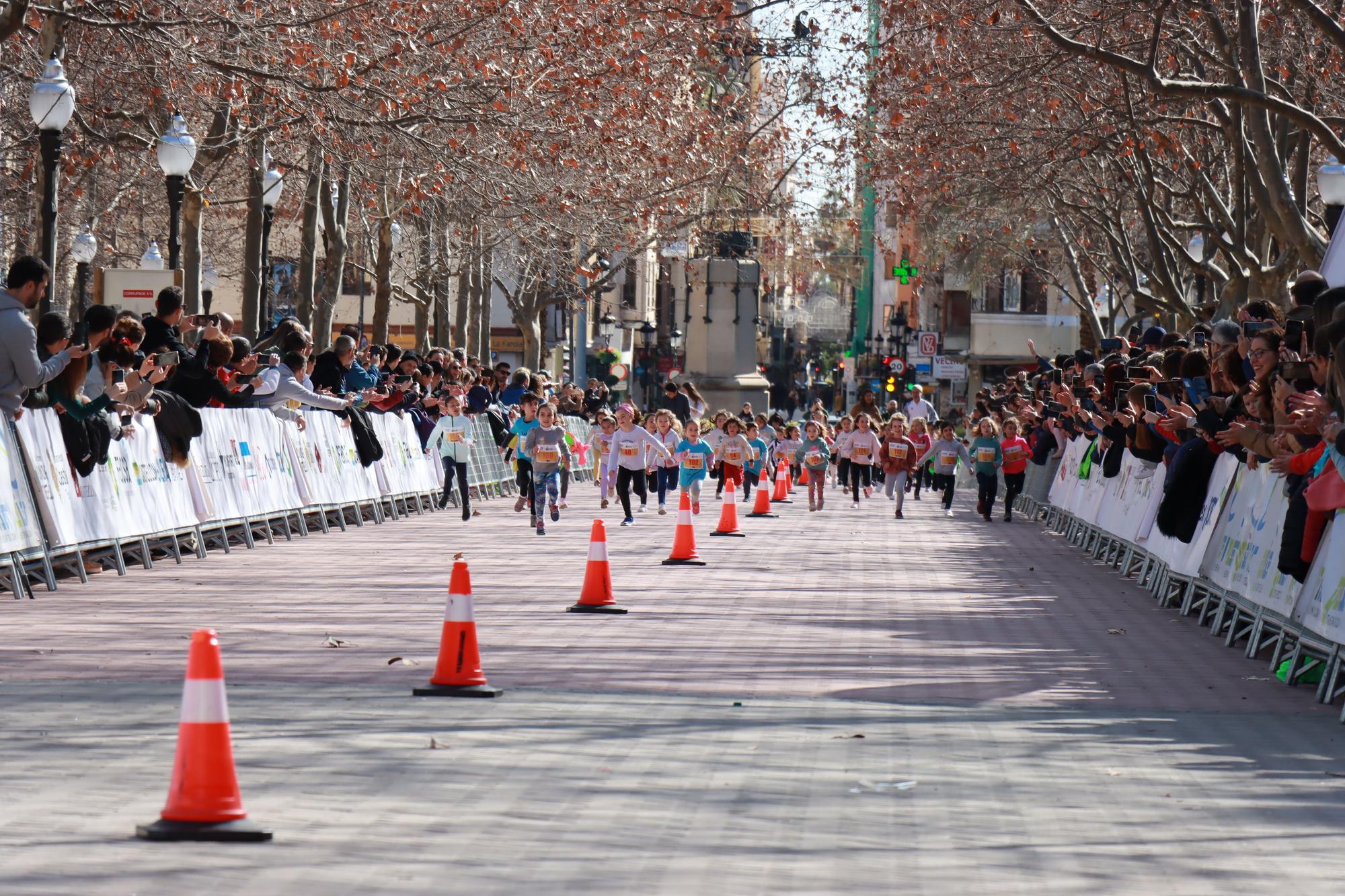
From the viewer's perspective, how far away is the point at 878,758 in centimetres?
858

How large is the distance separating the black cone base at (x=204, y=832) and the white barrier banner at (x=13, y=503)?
8.12 metres

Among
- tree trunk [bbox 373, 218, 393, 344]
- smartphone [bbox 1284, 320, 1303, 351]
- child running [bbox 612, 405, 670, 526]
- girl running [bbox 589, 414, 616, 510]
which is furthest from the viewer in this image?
tree trunk [bbox 373, 218, 393, 344]

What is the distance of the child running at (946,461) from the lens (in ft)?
116

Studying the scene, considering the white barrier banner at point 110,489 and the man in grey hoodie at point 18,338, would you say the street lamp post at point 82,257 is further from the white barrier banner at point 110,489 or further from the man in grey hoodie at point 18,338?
the man in grey hoodie at point 18,338

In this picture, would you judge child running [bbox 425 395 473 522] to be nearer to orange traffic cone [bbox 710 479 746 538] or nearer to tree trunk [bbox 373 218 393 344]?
orange traffic cone [bbox 710 479 746 538]

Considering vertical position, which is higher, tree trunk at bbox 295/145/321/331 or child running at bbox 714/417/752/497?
tree trunk at bbox 295/145/321/331

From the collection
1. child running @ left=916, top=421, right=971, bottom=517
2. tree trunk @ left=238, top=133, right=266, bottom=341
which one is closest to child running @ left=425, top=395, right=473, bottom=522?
tree trunk @ left=238, top=133, right=266, bottom=341

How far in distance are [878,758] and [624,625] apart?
532cm

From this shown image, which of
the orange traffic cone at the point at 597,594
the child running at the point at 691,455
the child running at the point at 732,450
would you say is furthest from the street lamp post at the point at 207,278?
the orange traffic cone at the point at 597,594

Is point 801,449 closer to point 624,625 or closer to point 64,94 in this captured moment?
point 64,94

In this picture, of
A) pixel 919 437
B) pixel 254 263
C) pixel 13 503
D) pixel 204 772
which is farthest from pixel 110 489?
pixel 919 437

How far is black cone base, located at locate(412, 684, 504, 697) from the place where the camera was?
9.91m

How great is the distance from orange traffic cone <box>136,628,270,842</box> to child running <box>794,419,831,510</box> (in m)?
27.8

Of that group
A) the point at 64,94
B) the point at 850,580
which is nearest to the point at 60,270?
the point at 64,94
